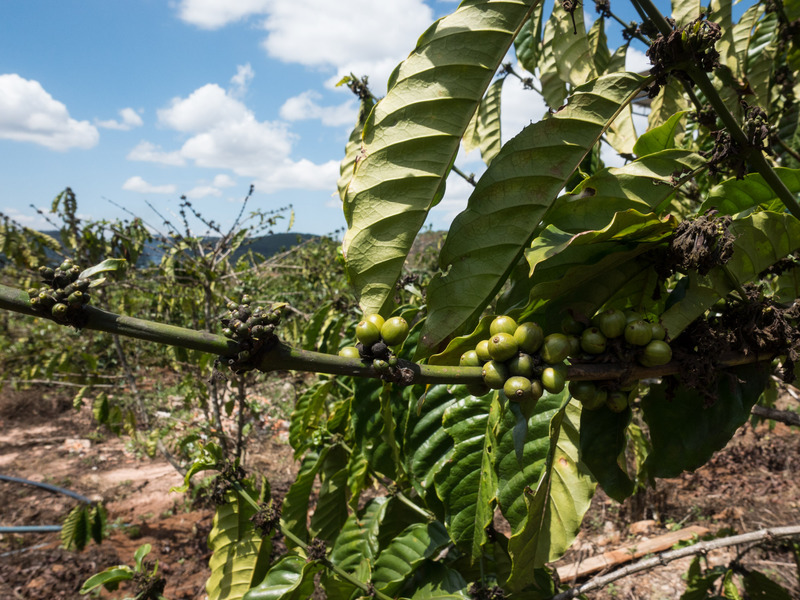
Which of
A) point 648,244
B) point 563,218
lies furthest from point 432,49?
point 648,244

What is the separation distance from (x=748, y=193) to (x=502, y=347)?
0.69 meters

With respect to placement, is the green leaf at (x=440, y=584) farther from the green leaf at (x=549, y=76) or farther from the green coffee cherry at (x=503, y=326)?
the green leaf at (x=549, y=76)

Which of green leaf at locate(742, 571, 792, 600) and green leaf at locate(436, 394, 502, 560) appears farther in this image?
green leaf at locate(742, 571, 792, 600)

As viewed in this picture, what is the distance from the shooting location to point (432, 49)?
3.16 ft

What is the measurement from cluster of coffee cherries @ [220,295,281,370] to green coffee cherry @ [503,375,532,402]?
358 millimetres

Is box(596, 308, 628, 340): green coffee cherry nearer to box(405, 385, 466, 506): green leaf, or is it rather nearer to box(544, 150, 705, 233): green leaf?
box(544, 150, 705, 233): green leaf

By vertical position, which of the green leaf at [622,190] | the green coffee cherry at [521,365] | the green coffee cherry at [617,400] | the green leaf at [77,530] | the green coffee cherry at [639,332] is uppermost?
the green leaf at [622,190]

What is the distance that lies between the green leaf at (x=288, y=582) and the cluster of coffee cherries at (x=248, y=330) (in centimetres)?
137

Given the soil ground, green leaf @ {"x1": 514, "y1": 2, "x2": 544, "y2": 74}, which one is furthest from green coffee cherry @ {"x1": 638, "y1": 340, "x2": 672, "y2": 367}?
the soil ground

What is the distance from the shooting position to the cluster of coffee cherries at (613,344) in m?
0.88

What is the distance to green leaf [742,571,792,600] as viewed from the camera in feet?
6.93

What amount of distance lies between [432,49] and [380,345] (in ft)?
1.92

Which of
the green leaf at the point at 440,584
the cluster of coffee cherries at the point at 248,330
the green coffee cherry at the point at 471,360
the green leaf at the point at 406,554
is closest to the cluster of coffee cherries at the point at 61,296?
the cluster of coffee cherries at the point at 248,330

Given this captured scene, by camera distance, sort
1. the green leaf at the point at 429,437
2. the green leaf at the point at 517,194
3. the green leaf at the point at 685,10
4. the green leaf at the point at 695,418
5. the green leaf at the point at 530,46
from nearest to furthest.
Result: the green leaf at the point at 517,194 → the green leaf at the point at 695,418 → the green leaf at the point at 685,10 → the green leaf at the point at 429,437 → the green leaf at the point at 530,46
